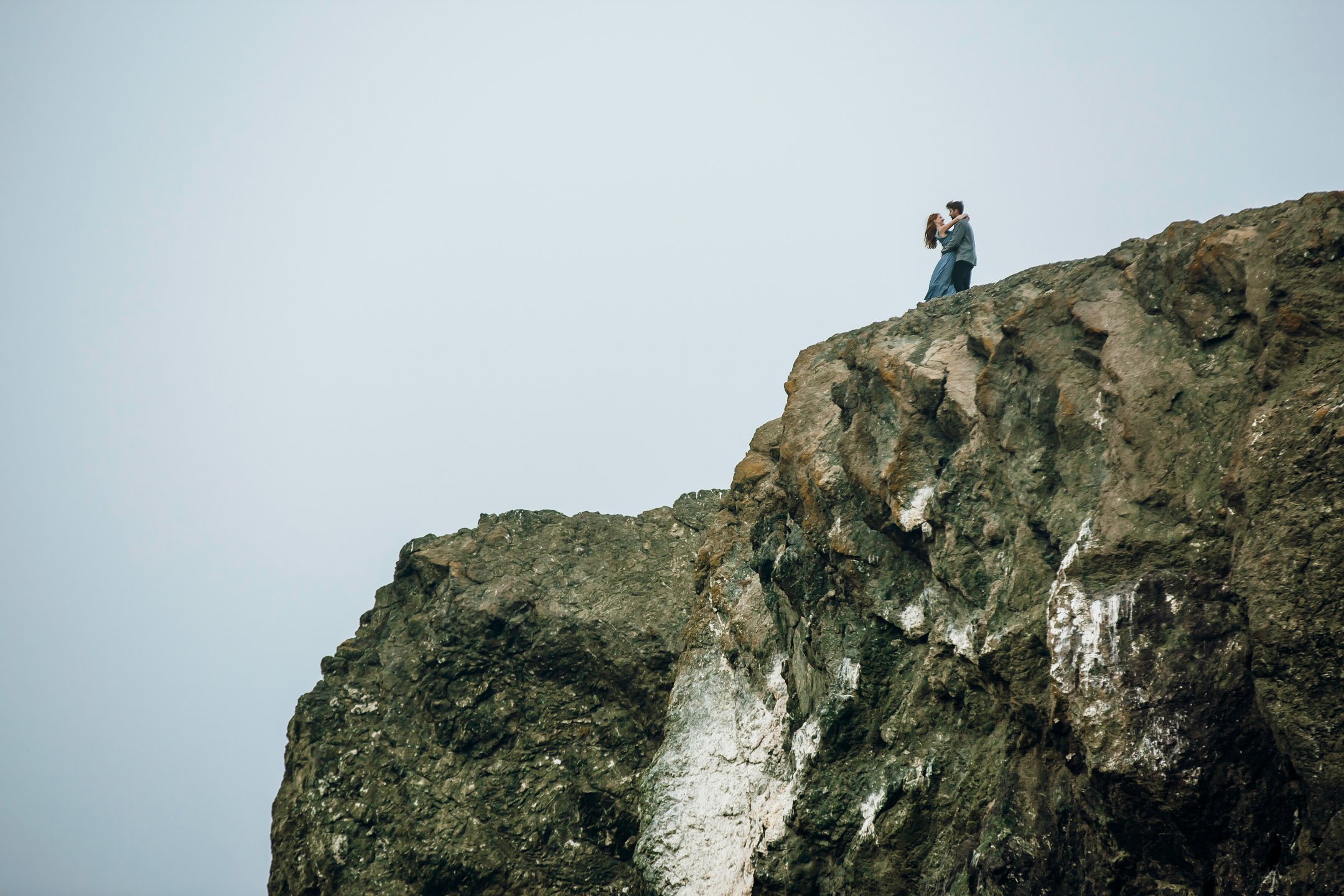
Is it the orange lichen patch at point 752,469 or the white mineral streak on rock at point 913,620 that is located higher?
the orange lichen patch at point 752,469

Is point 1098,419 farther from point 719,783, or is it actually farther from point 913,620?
point 719,783

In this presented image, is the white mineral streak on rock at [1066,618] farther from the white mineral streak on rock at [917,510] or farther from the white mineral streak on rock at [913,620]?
the white mineral streak on rock at [917,510]

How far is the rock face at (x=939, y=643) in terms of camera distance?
29.8 feet

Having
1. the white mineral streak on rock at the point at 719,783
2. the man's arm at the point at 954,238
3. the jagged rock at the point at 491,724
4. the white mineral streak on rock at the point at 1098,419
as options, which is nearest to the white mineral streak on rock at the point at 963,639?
the white mineral streak on rock at the point at 719,783

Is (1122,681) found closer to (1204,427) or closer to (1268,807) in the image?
(1268,807)

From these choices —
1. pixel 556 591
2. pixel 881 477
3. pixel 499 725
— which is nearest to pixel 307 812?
pixel 499 725

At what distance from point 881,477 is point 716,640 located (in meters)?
5.52

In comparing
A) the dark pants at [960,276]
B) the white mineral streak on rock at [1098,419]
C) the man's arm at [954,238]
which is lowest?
the white mineral streak on rock at [1098,419]

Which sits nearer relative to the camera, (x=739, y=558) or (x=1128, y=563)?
(x=1128, y=563)

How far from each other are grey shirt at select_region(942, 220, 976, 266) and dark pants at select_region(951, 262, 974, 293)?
12 centimetres

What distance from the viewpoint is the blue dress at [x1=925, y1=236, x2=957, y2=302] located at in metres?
19.3

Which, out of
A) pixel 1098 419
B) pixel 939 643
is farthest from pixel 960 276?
pixel 939 643

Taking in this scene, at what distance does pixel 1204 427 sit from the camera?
34.6 feet

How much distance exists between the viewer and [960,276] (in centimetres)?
1925
